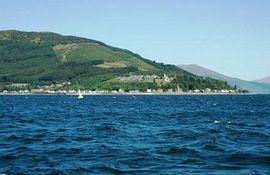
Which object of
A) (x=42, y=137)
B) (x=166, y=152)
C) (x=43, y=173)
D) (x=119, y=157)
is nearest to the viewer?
(x=43, y=173)

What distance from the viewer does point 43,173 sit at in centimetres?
3134

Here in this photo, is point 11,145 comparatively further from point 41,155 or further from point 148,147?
point 148,147

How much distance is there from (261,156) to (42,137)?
25725 millimetres

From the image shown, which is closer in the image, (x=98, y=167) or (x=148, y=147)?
(x=98, y=167)

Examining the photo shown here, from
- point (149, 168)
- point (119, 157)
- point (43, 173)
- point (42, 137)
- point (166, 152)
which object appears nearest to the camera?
point (43, 173)

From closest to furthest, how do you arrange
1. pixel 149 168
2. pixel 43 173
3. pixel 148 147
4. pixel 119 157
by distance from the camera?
pixel 43 173 → pixel 149 168 → pixel 119 157 → pixel 148 147

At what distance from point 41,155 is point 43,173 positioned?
26.7ft

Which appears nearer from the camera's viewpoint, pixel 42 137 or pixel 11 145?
pixel 11 145

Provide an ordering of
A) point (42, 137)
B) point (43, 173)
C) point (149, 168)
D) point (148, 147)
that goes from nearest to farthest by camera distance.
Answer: point (43, 173)
point (149, 168)
point (148, 147)
point (42, 137)

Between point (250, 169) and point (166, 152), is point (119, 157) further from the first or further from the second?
point (250, 169)

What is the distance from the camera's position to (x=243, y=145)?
47250mm

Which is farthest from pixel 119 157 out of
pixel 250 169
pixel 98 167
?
pixel 250 169

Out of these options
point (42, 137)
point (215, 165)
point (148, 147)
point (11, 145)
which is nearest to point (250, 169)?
point (215, 165)

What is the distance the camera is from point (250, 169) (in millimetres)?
33656
